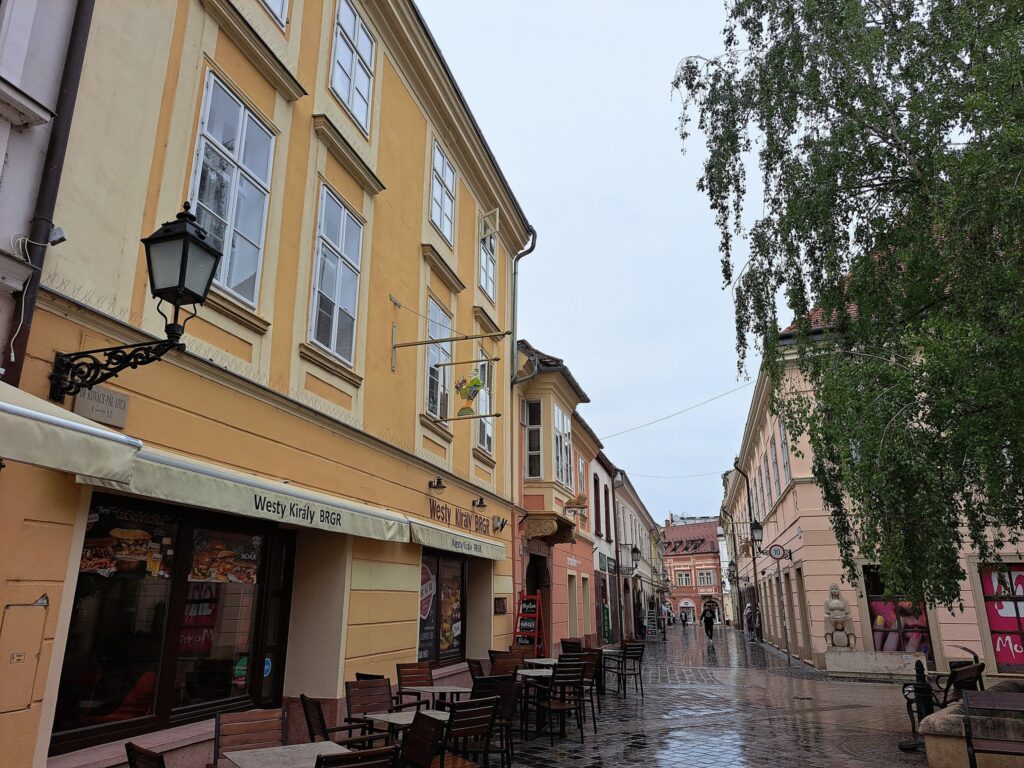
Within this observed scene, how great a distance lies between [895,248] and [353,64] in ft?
24.3

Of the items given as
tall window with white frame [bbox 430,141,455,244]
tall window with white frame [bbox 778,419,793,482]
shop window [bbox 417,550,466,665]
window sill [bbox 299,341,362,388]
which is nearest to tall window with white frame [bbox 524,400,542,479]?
shop window [bbox 417,550,466,665]

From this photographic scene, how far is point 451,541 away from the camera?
9984mm

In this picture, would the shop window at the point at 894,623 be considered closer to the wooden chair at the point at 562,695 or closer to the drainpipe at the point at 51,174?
the wooden chair at the point at 562,695

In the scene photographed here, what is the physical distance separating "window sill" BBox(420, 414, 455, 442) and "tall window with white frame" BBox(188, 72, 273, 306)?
4.18 meters

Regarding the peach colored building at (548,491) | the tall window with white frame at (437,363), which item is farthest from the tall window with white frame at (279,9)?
the peach colored building at (548,491)

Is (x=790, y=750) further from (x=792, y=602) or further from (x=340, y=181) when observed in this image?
(x=792, y=602)

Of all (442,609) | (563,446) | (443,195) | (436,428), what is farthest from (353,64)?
(563,446)

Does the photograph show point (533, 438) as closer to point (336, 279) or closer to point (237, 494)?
point (336, 279)

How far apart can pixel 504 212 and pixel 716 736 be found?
11.2 meters

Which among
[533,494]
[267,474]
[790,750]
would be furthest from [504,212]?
[790,750]

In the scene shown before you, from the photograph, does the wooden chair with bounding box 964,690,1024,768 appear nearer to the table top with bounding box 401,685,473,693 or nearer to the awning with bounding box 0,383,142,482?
the table top with bounding box 401,685,473,693

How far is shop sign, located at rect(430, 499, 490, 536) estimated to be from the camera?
413 inches

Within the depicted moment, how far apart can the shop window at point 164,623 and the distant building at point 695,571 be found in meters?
85.2

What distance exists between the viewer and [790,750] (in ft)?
27.6
